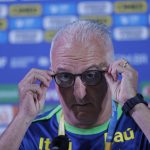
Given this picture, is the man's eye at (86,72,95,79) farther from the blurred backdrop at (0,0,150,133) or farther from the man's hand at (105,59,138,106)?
the blurred backdrop at (0,0,150,133)

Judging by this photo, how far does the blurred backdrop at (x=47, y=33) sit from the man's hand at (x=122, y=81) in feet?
3.26

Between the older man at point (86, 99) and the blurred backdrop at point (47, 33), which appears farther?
Answer: the blurred backdrop at point (47, 33)

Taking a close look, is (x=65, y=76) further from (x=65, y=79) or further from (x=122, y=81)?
(x=122, y=81)

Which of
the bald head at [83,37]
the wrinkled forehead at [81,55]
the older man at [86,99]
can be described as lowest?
the older man at [86,99]

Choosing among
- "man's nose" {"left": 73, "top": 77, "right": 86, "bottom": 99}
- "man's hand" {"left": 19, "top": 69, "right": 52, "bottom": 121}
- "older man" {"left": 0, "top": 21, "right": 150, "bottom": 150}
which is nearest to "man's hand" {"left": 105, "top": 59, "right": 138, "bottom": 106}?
"older man" {"left": 0, "top": 21, "right": 150, "bottom": 150}

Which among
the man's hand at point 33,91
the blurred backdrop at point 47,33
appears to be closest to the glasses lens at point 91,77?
the man's hand at point 33,91

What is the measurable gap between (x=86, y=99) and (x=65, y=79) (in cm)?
10

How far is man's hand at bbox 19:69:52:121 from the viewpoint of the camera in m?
1.62

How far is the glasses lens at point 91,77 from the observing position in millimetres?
1545

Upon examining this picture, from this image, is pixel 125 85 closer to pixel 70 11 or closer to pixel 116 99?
pixel 116 99

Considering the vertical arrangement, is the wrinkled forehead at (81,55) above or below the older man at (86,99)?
above

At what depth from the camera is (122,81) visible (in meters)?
1.60

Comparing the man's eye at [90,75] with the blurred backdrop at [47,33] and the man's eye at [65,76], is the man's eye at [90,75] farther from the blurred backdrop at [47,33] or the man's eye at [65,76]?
the blurred backdrop at [47,33]

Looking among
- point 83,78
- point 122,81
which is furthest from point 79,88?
point 122,81
